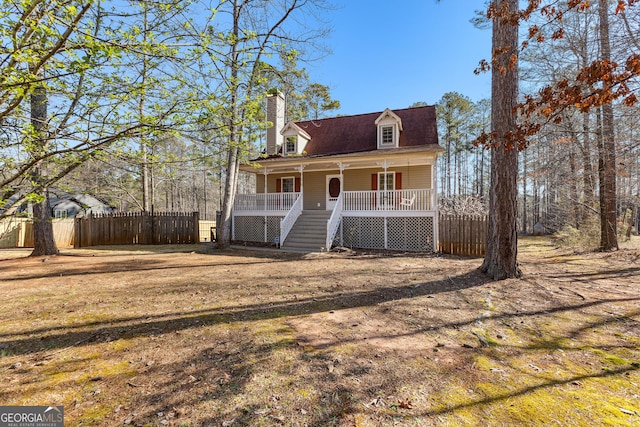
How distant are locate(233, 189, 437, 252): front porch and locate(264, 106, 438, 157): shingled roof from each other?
339cm

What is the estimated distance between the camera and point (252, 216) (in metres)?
16.0

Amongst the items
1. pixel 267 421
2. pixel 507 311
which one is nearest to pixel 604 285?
pixel 507 311

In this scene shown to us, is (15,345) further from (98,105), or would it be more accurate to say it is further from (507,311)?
(507,311)

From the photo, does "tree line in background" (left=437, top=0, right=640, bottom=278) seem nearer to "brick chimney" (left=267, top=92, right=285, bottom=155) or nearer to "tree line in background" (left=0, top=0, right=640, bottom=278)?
"tree line in background" (left=0, top=0, right=640, bottom=278)

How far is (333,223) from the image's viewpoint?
13328 mm

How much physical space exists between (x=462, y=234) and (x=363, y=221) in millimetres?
4469

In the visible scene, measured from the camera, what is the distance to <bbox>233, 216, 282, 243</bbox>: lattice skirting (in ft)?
50.7

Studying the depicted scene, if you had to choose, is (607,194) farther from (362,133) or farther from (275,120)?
(275,120)

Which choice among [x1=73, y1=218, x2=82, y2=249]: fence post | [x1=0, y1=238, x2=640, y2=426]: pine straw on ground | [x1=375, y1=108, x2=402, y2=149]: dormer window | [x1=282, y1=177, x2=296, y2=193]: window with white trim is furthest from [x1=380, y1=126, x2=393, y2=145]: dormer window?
[x1=73, y1=218, x2=82, y2=249]: fence post

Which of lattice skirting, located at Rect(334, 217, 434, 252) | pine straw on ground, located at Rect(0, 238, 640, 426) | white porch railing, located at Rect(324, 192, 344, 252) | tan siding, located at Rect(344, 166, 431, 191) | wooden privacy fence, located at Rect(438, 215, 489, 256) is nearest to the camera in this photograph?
pine straw on ground, located at Rect(0, 238, 640, 426)

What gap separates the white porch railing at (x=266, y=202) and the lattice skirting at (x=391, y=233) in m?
3.31

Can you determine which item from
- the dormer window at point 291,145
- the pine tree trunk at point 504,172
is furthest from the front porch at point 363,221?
the pine tree trunk at point 504,172

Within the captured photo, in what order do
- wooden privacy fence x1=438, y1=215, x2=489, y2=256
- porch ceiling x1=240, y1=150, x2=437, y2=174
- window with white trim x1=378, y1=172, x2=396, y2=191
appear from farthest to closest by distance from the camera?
window with white trim x1=378, y1=172, x2=396, y2=191, porch ceiling x1=240, y1=150, x2=437, y2=174, wooden privacy fence x1=438, y1=215, x2=489, y2=256

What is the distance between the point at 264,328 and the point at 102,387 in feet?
5.94
